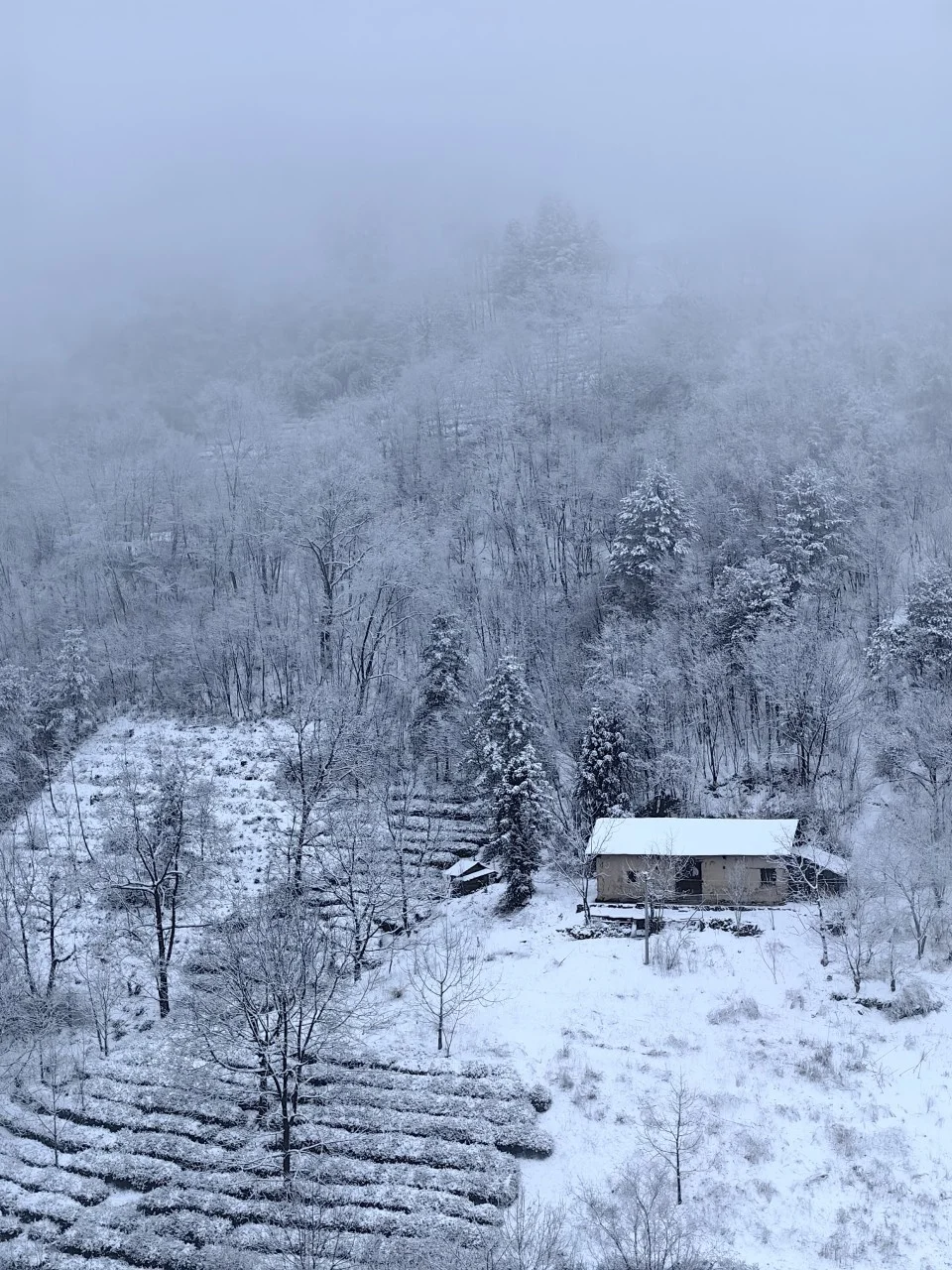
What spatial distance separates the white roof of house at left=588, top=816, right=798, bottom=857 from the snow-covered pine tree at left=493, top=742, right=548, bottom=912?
256 cm

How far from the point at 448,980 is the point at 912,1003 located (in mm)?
15283

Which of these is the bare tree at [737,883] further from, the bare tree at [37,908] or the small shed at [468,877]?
the bare tree at [37,908]

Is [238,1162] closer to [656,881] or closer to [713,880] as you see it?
[656,881]

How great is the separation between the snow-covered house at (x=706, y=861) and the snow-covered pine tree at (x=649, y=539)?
58.7 ft

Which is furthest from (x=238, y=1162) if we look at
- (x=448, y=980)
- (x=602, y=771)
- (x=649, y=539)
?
(x=649, y=539)

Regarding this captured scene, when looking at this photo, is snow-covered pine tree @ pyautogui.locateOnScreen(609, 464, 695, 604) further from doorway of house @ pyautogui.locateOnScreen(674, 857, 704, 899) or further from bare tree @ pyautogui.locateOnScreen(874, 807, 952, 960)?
bare tree @ pyautogui.locateOnScreen(874, 807, 952, 960)

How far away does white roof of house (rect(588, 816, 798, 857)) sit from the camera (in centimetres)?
3844

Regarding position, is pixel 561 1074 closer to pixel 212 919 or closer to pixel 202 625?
pixel 212 919

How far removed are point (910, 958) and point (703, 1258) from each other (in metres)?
15.3

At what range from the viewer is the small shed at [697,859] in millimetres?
38125

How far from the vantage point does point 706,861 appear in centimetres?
3912

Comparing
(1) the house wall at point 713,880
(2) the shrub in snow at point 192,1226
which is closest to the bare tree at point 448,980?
(1) the house wall at point 713,880

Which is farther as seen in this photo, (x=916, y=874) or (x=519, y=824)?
(x=519, y=824)

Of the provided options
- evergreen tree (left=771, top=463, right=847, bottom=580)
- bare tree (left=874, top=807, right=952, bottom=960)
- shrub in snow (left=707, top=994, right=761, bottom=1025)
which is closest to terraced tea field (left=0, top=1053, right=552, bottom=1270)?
shrub in snow (left=707, top=994, right=761, bottom=1025)
